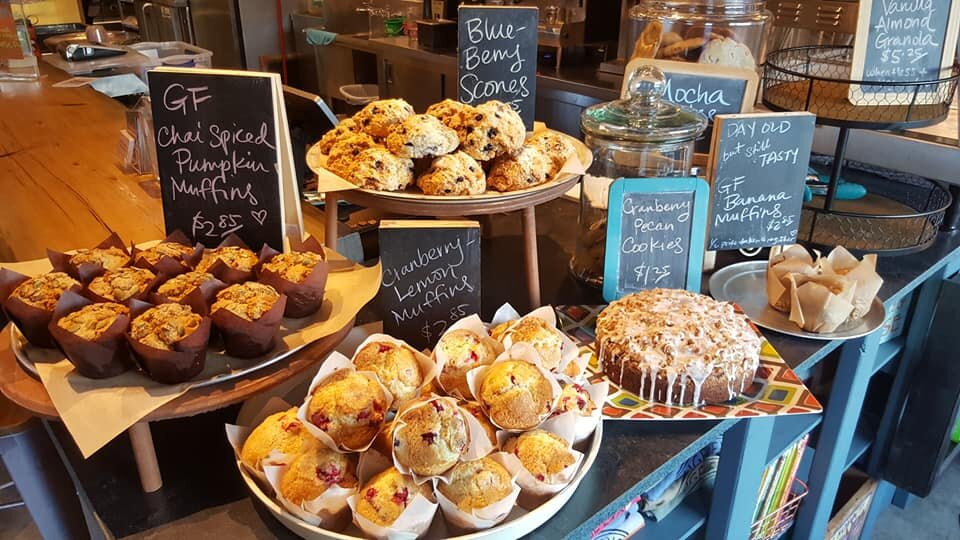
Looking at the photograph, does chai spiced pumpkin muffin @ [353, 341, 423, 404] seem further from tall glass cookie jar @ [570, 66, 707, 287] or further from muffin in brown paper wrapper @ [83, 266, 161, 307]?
tall glass cookie jar @ [570, 66, 707, 287]

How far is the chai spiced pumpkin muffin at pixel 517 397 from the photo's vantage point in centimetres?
81

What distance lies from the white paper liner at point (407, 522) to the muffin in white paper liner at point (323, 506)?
2 centimetres

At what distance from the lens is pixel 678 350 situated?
39.5 inches

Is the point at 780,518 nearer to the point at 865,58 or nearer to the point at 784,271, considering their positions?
the point at 784,271

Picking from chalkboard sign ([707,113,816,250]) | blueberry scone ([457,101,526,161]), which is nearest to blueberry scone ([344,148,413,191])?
blueberry scone ([457,101,526,161])

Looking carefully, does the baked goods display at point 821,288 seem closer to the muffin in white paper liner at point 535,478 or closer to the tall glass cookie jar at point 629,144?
the tall glass cookie jar at point 629,144

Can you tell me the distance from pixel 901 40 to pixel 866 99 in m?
0.12

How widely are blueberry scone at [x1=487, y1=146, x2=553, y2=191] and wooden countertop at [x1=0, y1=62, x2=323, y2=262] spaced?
0.56 metres

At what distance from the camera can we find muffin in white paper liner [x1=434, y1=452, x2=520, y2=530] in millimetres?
737

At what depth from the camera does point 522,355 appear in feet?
2.88

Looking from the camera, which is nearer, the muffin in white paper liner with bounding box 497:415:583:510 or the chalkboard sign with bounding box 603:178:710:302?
the muffin in white paper liner with bounding box 497:415:583:510

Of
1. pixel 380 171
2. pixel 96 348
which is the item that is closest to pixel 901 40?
pixel 380 171

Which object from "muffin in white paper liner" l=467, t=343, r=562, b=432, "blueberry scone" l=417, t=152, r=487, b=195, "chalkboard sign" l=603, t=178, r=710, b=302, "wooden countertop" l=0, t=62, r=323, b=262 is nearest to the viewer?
"muffin in white paper liner" l=467, t=343, r=562, b=432

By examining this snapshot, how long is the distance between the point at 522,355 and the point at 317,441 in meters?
0.26
